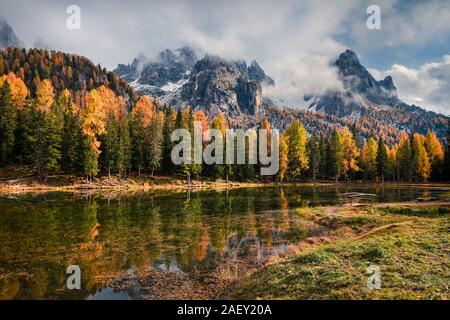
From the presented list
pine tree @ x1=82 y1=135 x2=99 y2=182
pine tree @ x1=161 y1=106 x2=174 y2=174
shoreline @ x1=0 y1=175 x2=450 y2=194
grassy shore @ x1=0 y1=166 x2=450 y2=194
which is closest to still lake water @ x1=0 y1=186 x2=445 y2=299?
shoreline @ x1=0 y1=175 x2=450 y2=194

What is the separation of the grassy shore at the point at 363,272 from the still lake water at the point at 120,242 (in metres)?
3.52

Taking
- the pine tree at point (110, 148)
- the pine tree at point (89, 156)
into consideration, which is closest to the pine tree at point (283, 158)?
the pine tree at point (110, 148)

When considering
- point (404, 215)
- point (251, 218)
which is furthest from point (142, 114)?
point (404, 215)

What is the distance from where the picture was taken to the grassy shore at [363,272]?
11.3 meters

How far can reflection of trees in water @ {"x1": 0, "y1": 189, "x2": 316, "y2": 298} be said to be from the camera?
51.1 ft

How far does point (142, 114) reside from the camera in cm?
9550

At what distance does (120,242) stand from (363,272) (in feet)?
53.2

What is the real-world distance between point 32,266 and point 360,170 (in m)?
111

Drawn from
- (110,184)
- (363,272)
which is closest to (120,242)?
(363,272)

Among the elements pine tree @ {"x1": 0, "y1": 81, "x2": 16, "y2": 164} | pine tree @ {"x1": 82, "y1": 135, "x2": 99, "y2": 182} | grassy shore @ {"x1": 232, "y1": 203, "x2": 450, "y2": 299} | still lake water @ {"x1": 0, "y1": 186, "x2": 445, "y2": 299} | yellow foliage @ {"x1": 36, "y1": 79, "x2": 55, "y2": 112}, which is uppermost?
yellow foliage @ {"x1": 36, "y1": 79, "x2": 55, "y2": 112}

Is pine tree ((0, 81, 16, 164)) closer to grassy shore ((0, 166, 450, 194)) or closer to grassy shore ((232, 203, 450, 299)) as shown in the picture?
grassy shore ((0, 166, 450, 194))

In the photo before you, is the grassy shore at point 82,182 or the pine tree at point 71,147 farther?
the pine tree at point 71,147

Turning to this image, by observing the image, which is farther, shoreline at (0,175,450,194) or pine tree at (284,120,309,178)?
pine tree at (284,120,309,178)

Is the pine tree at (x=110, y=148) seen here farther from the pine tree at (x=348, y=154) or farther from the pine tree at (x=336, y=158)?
the pine tree at (x=348, y=154)
